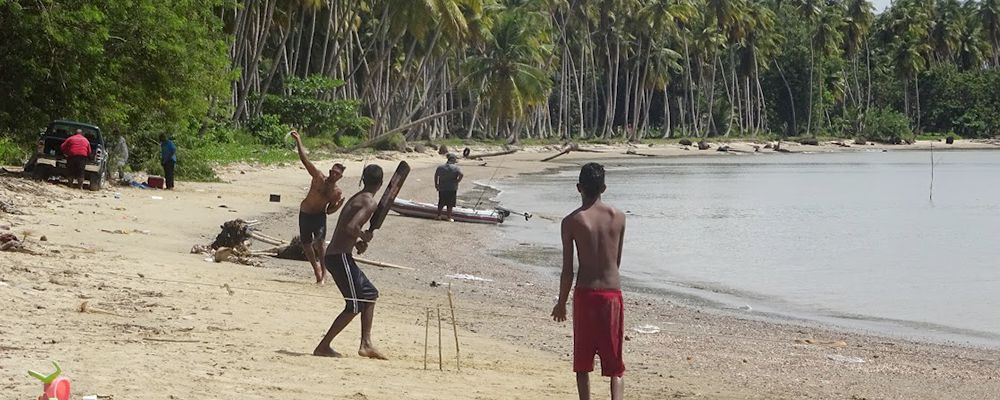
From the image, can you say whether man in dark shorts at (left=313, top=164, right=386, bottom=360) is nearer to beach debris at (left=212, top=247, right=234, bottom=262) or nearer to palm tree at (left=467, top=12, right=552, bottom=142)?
beach debris at (left=212, top=247, right=234, bottom=262)

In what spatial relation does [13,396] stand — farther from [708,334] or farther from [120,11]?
[120,11]

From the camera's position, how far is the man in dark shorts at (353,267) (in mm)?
9219

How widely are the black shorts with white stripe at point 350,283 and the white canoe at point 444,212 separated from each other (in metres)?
15.1

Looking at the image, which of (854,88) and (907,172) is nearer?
(907,172)

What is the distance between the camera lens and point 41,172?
73.3 ft

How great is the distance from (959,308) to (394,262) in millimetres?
7258

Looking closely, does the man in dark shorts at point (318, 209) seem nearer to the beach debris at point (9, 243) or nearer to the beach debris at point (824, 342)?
the beach debris at point (9, 243)

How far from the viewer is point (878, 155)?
3324 inches

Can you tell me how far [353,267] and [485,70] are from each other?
53101mm

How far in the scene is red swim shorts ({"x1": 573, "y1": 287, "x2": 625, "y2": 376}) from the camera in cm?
734

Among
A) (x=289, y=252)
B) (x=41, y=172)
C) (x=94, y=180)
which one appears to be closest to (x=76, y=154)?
(x=94, y=180)

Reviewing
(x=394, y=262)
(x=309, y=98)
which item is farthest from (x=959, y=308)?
(x=309, y=98)

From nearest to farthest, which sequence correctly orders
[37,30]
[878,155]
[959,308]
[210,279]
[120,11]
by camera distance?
[210,279] → [959,308] → [37,30] → [120,11] → [878,155]

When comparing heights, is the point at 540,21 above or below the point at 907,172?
above
